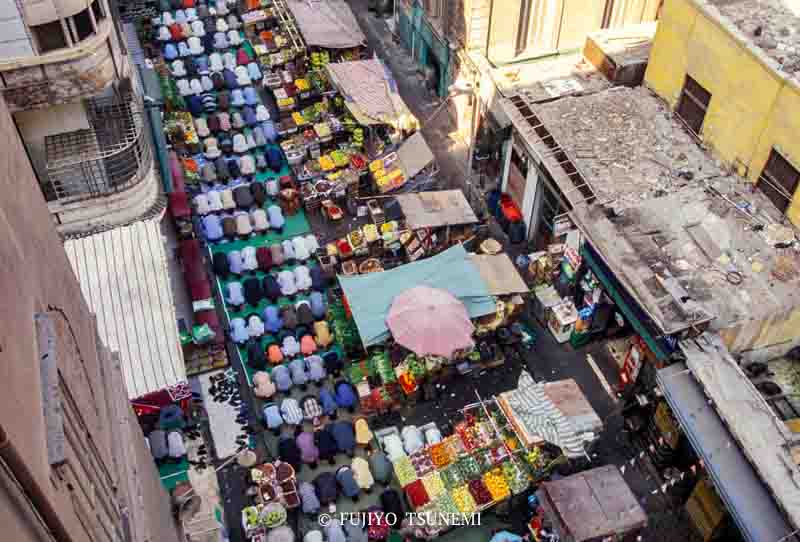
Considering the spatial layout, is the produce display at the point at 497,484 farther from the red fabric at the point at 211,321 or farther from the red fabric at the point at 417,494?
the red fabric at the point at 211,321

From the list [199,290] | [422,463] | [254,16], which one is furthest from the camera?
[254,16]

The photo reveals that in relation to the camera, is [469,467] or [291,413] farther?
[291,413]

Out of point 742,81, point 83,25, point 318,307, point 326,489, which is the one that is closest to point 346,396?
point 326,489

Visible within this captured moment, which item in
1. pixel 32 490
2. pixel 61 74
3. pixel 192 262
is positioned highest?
pixel 32 490

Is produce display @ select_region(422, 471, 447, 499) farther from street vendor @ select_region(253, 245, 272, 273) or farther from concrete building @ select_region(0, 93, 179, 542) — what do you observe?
concrete building @ select_region(0, 93, 179, 542)

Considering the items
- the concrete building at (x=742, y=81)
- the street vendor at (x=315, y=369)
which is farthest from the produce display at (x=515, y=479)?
the concrete building at (x=742, y=81)

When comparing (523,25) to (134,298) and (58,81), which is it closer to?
(58,81)

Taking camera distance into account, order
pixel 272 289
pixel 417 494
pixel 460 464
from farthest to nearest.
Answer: pixel 272 289 < pixel 460 464 < pixel 417 494
